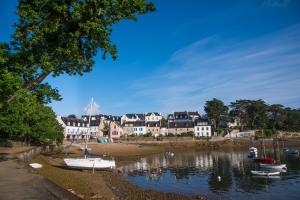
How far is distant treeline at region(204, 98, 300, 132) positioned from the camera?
151 metres

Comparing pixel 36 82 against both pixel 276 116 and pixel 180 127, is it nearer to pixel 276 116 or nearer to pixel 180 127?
pixel 180 127

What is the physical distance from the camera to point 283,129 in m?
161

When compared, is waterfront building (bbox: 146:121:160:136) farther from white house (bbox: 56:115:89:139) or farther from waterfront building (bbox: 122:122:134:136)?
white house (bbox: 56:115:89:139)

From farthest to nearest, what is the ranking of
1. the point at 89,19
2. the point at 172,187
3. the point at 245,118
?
the point at 245,118, the point at 172,187, the point at 89,19

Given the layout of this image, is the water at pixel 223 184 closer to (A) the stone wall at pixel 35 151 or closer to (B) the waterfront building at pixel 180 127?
(A) the stone wall at pixel 35 151

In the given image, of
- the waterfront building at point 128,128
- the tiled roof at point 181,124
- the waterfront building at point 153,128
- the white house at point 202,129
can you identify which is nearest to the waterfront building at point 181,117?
the tiled roof at point 181,124

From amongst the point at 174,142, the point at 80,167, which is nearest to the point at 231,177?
the point at 80,167

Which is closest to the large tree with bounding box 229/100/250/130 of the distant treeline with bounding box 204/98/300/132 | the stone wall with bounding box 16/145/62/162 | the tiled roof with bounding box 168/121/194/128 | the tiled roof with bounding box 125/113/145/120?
the distant treeline with bounding box 204/98/300/132

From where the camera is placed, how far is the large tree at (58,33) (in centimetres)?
2022

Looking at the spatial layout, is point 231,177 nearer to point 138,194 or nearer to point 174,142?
point 138,194

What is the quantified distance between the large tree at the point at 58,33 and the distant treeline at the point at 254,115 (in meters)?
133

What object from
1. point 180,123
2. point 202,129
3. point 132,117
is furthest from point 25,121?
point 132,117

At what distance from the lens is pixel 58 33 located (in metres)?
21.4

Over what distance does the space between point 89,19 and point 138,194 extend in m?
16.6
